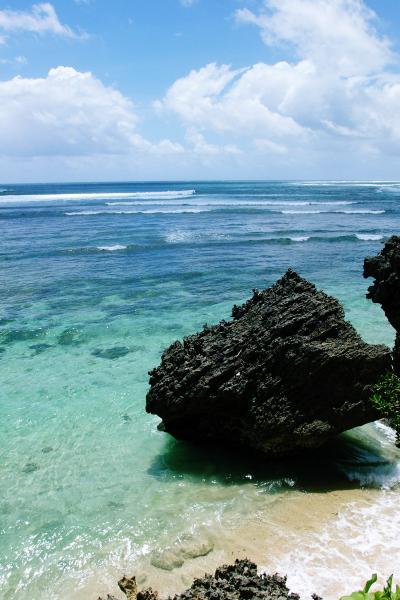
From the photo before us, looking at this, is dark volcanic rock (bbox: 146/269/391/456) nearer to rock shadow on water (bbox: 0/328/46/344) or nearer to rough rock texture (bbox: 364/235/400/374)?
rough rock texture (bbox: 364/235/400/374)

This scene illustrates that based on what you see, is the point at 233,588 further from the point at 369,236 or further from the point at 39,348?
the point at 369,236

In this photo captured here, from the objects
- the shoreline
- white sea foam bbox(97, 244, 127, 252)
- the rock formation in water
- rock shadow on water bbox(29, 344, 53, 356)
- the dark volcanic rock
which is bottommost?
the shoreline

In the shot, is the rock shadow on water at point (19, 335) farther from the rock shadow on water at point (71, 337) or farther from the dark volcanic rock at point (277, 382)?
the dark volcanic rock at point (277, 382)

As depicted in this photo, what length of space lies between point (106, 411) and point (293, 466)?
5.26 m

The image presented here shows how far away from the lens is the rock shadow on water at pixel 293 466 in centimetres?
938

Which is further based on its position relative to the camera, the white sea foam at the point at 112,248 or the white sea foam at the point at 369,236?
the white sea foam at the point at 369,236

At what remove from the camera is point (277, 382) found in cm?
983

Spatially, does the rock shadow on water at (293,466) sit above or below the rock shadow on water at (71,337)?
below

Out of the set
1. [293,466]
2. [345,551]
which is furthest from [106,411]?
[345,551]

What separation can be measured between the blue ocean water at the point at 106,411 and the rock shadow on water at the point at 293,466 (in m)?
0.04

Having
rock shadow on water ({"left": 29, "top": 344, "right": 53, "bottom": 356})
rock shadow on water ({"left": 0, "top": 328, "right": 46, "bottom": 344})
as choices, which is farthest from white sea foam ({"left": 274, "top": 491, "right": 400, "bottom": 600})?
rock shadow on water ({"left": 0, "top": 328, "right": 46, "bottom": 344})

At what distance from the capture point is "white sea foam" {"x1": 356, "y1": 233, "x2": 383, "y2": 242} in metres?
43.3

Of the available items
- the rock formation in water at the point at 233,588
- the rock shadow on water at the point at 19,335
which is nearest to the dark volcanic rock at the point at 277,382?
the rock formation in water at the point at 233,588

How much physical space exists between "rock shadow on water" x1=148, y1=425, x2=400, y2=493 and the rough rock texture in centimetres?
194
